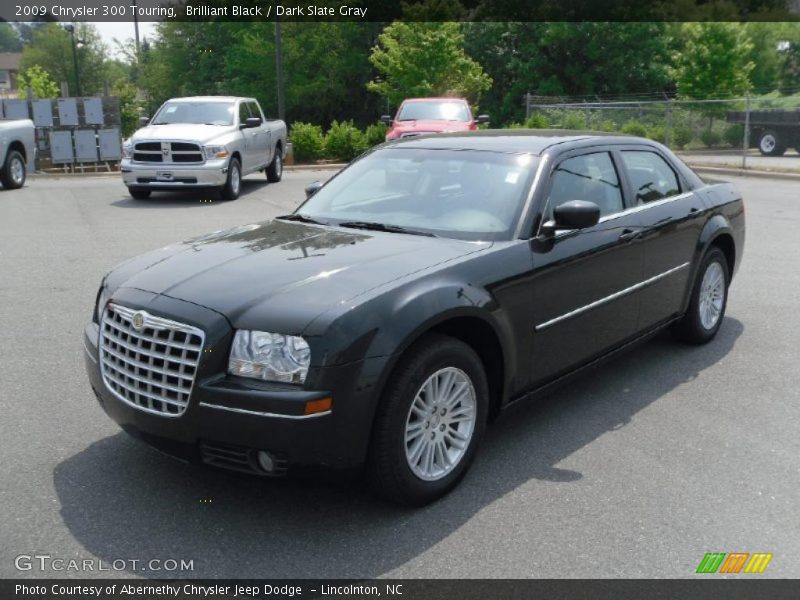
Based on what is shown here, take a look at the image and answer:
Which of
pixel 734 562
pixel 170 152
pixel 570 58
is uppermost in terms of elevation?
pixel 570 58

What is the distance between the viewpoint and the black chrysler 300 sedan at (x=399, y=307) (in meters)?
3.57

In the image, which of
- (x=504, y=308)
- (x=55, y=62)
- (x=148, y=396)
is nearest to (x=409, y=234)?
(x=504, y=308)

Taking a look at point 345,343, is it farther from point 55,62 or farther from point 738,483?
point 55,62

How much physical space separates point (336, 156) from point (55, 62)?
221 ft

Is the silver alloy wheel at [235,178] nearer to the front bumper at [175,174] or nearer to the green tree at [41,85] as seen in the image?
the front bumper at [175,174]

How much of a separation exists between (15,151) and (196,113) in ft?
13.1

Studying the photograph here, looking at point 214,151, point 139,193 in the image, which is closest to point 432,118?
point 214,151

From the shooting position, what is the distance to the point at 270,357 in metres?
3.57

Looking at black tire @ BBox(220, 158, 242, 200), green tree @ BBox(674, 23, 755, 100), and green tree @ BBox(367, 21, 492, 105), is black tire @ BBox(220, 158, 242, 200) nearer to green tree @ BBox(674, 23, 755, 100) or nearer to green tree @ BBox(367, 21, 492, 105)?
green tree @ BBox(367, 21, 492, 105)

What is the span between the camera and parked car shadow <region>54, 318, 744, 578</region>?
3.53 meters

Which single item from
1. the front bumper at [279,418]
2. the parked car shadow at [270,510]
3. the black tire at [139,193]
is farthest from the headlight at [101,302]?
the black tire at [139,193]

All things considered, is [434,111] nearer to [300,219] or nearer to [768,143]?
[768,143]

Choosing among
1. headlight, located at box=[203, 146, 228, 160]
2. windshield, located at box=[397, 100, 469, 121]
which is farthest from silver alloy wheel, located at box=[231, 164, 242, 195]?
windshield, located at box=[397, 100, 469, 121]

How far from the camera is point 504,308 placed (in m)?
4.31
